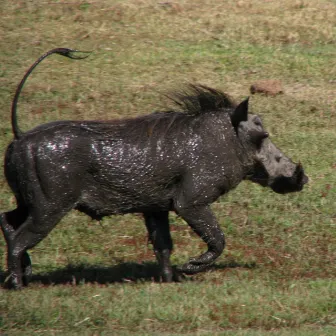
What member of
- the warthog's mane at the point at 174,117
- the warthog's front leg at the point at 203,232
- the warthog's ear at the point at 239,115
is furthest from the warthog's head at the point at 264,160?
the warthog's front leg at the point at 203,232

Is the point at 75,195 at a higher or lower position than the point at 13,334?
higher

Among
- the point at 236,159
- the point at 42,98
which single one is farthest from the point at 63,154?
the point at 42,98

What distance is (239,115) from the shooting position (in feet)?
22.5

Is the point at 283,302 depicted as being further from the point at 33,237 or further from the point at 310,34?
the point at 310,34

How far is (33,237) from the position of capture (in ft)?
21.4

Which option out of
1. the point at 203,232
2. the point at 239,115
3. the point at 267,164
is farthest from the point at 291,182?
the point at 203,232

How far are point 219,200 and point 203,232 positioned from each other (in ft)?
6.41

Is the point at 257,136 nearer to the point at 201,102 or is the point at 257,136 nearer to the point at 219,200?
the point at 201,102

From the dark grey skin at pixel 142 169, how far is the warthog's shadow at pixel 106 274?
27 cm

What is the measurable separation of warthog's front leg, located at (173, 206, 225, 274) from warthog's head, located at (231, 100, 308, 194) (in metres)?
0.56

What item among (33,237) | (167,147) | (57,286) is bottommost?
(57,286)

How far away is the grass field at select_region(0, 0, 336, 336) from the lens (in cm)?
611

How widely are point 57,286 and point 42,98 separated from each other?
4345mm

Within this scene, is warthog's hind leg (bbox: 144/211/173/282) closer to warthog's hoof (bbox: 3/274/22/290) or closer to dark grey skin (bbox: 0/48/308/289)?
dark grey skin (bbox: 0/48/308/289)
